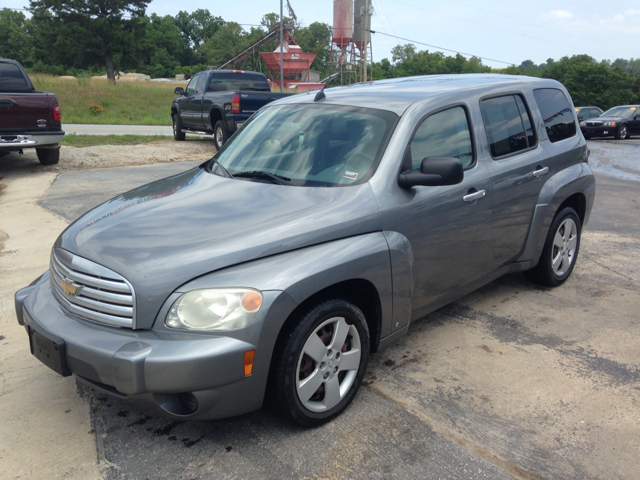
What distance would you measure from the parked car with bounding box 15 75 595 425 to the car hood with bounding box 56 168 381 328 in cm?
1

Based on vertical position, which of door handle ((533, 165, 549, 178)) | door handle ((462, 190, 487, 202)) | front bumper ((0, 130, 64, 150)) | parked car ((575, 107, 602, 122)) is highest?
door handle ((533, 165, 549, 178))

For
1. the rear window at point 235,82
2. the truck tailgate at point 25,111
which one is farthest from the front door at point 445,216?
the rear window at point 235,82

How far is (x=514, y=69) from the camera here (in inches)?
2798

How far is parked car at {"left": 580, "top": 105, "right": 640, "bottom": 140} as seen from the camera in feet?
77.1

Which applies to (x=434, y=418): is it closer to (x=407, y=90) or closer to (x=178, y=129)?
(x=407, y=90)

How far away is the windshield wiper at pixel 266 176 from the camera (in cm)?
342

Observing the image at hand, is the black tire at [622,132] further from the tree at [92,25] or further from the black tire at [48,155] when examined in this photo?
the tree at [92,25]

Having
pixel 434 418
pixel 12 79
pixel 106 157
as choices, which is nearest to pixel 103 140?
pixel 106 157

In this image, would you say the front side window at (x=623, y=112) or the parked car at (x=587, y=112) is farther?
the parked car at (x=587, y=112)

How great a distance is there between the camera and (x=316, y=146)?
3.58 metres

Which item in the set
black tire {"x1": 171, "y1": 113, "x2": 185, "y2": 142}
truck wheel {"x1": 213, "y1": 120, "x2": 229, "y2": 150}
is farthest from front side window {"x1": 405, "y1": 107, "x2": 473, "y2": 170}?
black tire {"x1": 171, "y1": 113, "x2": 185, "y2": 142}

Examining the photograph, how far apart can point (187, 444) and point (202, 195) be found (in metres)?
1.41

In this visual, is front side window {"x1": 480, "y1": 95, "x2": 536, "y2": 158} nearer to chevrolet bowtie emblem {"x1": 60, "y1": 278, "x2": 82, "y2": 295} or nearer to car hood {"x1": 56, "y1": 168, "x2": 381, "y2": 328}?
car hood {"x1": 56, "y1": 168, "x2": 381, "y2": 328}

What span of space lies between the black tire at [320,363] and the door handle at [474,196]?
1.22 metres
